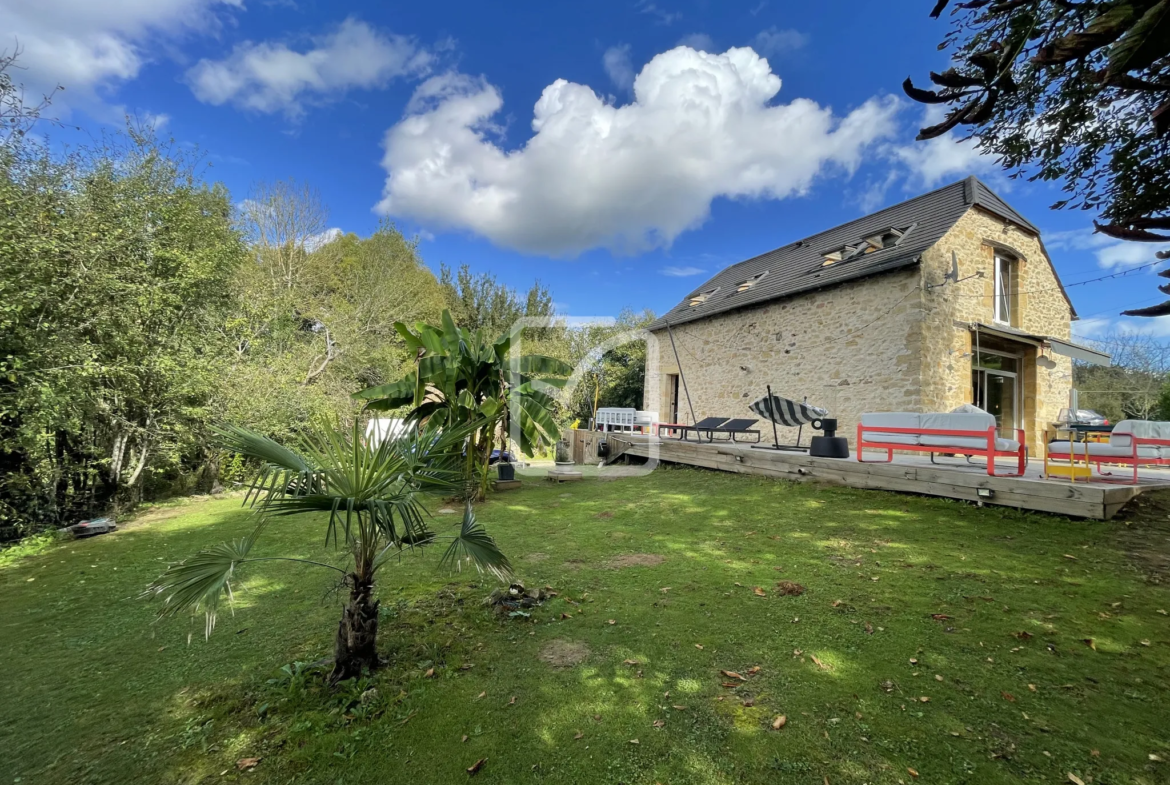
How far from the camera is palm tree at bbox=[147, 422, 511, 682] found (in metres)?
2.30

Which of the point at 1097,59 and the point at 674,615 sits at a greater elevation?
the point at 1097,59

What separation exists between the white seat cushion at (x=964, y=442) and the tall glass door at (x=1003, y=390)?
681cm

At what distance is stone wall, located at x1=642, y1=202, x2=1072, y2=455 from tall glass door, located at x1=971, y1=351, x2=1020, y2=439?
233 mm

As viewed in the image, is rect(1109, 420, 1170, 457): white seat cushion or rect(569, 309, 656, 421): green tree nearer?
rect(1109, 420, 1170, 457): white seat cushion

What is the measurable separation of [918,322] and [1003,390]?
16.2ft

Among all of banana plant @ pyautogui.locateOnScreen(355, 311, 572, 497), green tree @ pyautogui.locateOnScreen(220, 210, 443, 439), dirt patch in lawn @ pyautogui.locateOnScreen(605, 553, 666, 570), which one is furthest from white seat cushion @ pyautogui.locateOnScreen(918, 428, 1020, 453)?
green tree @ pyautogui.locateOnScreen(220, 210, 443, 439)

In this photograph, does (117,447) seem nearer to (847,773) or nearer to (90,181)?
(90,181)

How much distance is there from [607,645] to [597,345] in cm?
2107

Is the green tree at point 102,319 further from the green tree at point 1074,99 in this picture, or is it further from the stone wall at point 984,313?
the stone wall at point 984,313

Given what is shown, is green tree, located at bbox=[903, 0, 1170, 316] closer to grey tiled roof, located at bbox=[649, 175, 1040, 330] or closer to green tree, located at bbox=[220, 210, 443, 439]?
grey tiled roof, located at bbox=[649, 175, 1040, 330]

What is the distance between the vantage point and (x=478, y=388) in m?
9.01

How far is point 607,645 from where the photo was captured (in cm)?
319

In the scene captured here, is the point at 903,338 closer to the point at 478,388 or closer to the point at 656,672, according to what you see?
the point at 478,388

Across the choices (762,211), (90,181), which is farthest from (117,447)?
(762,211)
